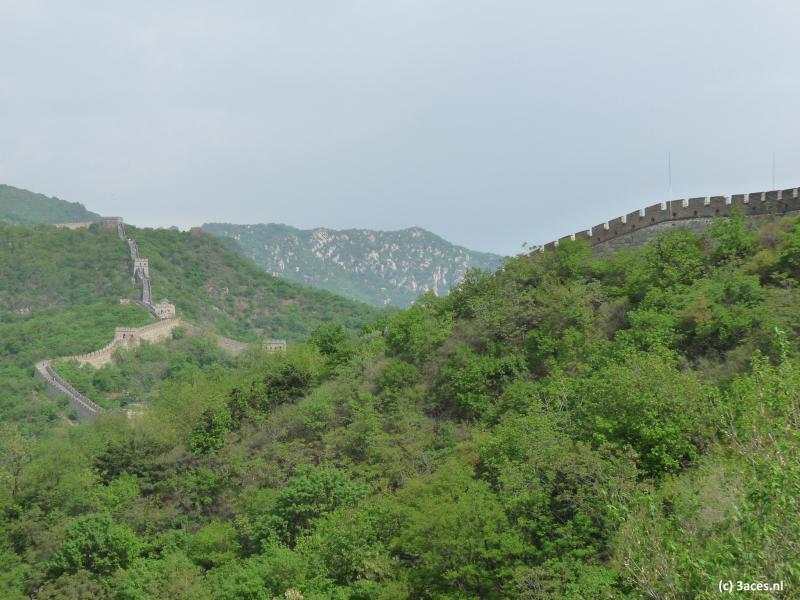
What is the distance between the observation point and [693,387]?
58.0 ft

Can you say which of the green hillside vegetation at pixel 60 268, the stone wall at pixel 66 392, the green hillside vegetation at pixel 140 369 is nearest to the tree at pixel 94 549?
the stone wall at pixel 66 392

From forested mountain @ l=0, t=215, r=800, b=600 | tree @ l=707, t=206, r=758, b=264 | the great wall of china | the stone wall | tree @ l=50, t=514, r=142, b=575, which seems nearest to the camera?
forested mountain @ l=0, t=215, r=800, b=600

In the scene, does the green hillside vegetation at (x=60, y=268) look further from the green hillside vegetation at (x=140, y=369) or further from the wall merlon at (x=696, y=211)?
the wall merlon at (x=696, y=211)

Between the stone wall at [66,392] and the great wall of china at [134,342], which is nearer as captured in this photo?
the stone wall at [66,392]

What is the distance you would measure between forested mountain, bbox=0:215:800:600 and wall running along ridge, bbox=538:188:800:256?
1117mm

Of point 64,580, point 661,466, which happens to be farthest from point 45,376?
point 661,466

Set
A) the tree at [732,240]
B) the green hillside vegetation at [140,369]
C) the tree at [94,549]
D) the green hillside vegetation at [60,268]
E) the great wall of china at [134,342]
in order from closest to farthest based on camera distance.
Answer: the tree at [732,240], the tree at [94,549], the great wall of china at [134,342], the green hillside vegetation at [140,369], the green hillside vegetation at [60,268]

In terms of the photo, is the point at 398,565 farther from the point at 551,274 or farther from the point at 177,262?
A: the point at 177,262

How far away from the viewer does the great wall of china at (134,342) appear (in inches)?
2482

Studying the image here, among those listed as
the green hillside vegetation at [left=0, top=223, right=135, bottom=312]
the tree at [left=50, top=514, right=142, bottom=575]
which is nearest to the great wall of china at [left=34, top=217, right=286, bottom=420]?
the green hillside vegetation at [left=0, top=223, right=135, bottom=312]

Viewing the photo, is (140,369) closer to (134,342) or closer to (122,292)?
(134,342)

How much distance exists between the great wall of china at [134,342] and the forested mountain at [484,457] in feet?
78.1

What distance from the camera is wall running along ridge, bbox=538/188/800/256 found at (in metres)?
26.8

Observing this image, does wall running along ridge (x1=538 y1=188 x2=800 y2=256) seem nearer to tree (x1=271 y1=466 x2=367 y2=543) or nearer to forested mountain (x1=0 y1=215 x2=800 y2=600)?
forested mountain (x1=0 y1=215 x2=800 y2=600)
